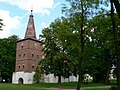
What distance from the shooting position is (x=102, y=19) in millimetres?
22188

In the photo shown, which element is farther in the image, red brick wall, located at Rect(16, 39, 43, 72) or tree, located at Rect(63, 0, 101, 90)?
red brick wall, located at Rect(16, 39, 43, 72)

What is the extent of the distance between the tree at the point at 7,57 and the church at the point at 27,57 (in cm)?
328

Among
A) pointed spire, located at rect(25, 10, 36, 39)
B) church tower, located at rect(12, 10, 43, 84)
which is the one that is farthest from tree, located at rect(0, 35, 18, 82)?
pointed spire, located at rect(25, 10, 36, 39)

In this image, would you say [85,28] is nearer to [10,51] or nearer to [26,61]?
[26,61]

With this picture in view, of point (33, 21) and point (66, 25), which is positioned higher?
point (33, 21)

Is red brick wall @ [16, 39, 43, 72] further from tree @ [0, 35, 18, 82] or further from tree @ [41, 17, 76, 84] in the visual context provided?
tree @ [41, 17, 76, 84]

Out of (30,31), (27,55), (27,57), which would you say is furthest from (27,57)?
(30,31)

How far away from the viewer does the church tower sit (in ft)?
271

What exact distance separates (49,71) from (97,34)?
34215mm

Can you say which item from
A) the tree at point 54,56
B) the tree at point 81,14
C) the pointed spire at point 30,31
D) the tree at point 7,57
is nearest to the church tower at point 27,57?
the pointed spire at point 30,31

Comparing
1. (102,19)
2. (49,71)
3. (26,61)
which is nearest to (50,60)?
(49,71)

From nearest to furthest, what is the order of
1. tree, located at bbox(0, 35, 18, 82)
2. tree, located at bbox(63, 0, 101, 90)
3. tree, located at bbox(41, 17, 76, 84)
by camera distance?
tree, located at bbox(63, 0, 101, 90)
tree, located at bbox(41, 17, 76, 84)
tree, located at bbox(0, 35, 18, 82)

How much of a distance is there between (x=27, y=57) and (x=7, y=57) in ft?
23.0

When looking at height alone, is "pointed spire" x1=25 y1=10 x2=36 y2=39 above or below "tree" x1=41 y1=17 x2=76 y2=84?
above
